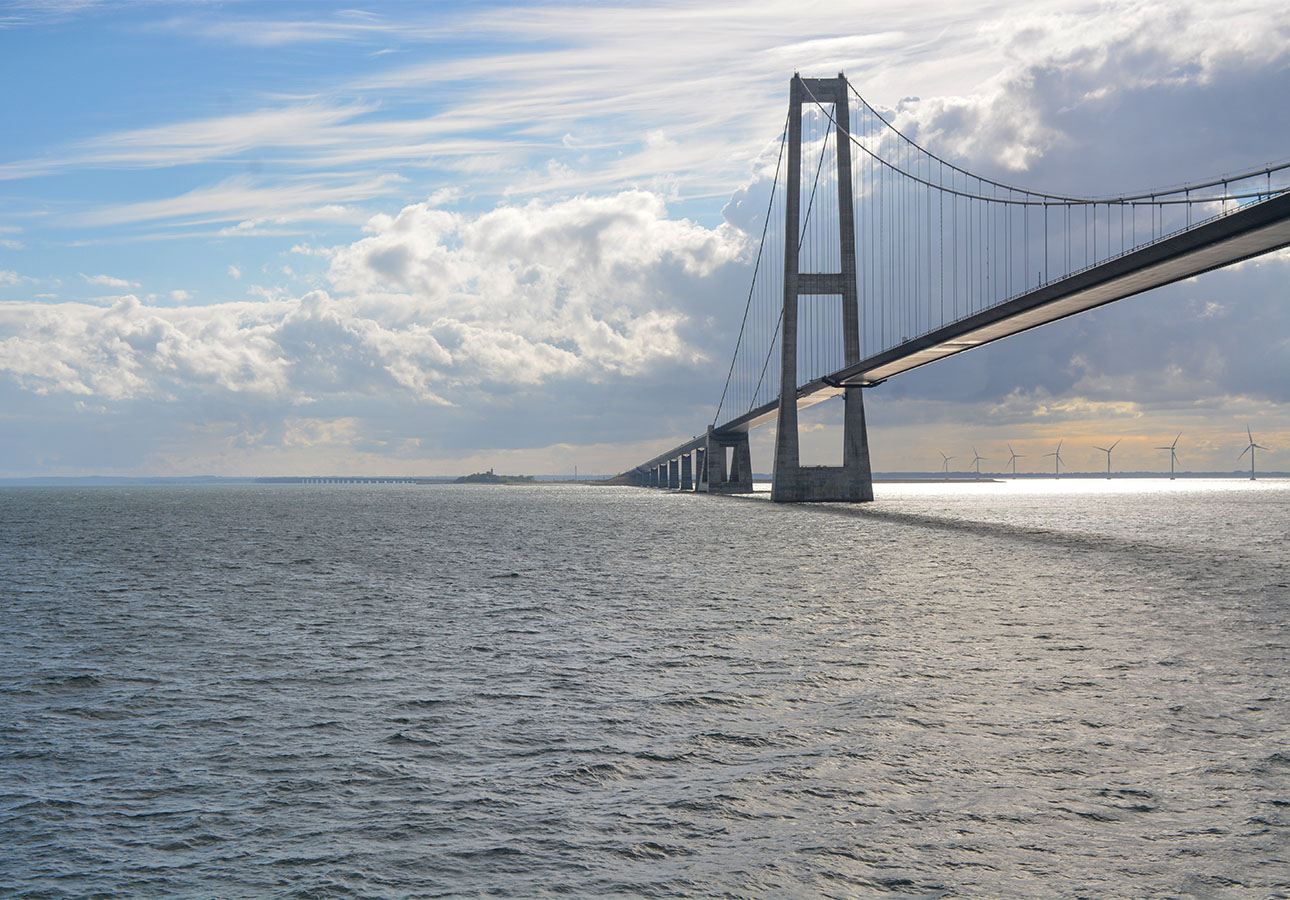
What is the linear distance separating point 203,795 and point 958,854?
21.1 feet

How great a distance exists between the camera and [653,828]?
824 cm

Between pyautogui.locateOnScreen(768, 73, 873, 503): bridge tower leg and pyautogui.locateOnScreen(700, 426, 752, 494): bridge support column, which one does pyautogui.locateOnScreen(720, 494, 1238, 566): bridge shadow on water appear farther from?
pyautogui.locateOnScreen(700, 426, 752, 494): bridge support column

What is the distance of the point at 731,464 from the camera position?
14275 cm

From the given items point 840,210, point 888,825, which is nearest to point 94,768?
point 888,825

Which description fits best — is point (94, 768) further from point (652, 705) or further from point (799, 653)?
point (799, 653)

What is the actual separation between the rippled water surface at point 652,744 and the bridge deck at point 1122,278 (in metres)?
13.7

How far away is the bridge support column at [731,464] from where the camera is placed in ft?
448

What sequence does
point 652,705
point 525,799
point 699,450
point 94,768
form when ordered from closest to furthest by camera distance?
point 525,799 → point 94,768 → point 652,705 → point 699,450

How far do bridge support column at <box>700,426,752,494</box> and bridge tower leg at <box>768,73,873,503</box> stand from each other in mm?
45759

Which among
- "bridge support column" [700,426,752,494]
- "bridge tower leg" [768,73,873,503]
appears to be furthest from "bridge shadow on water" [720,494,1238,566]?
"bridge support column" [700,426,752,494]

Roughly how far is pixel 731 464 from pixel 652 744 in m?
132

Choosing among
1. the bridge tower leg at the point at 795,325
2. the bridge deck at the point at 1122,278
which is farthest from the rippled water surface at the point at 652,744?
the bridge tower leg at the point at 795,325

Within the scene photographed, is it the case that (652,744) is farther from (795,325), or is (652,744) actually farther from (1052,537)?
(795,325)

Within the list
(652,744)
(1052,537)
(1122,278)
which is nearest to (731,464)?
(1052,537)
